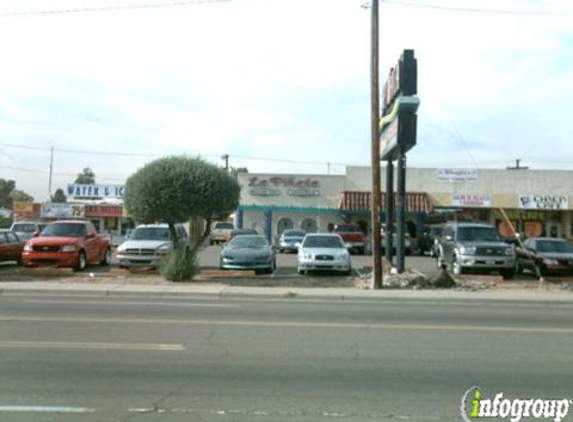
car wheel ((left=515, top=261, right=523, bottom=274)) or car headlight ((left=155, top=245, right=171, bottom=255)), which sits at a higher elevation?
car headlight ((left=155, top=245, right=171, bottom=255))

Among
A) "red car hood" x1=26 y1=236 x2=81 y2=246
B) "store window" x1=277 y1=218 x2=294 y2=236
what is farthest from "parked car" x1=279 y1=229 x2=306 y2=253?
"red car hood" x1=26 y1=236 x2=81 y2=246

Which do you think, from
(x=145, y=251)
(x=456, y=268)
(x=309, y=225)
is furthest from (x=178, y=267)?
(x=309, y=225)

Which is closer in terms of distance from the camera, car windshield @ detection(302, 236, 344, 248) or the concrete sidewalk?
the concrete sidewalk

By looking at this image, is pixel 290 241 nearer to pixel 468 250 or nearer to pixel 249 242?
pixel 249 242

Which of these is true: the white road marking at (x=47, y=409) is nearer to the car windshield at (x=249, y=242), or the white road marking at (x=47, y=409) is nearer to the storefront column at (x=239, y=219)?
the car windshield at (x=249, y=242)

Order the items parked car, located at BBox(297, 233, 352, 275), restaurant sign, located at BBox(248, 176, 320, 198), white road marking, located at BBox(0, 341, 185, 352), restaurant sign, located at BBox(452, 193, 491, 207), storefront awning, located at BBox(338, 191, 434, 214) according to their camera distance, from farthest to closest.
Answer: restaurant sign, located at BBox(248, 176, 320, 198), restaurant sign, located at BBox(452, 193, 491, 207), storefront awning, located at BBox(338, 191, 434, 214), parked car, located at BBox(297, 233, 352, 275), white road marking, located at BBox(0, 341, 185, 352)

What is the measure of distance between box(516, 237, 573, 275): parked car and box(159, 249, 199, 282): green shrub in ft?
38.5

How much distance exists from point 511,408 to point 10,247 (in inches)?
865

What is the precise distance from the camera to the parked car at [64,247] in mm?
21625

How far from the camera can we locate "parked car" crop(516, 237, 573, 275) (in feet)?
70.2

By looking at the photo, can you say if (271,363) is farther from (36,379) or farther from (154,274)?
(154,274)

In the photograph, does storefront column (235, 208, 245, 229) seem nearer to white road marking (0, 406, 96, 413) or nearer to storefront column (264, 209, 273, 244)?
storefront column (264, 209, 273, 244)

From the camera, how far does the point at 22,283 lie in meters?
18.2

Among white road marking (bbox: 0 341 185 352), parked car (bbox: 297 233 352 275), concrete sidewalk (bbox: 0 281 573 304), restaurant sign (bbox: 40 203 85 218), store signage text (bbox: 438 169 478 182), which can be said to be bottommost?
concrete sidewalk (bbox: 0 281 573 304)
